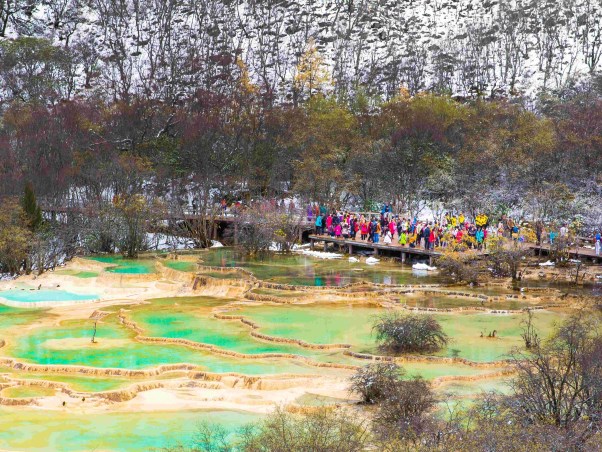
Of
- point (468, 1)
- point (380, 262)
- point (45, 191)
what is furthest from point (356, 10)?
point (380, 262)

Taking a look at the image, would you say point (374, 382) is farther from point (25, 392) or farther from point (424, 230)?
point (424, 230)

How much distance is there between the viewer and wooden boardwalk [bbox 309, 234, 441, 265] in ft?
108

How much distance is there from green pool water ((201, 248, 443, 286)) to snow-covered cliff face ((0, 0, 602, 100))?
32044 millimetres

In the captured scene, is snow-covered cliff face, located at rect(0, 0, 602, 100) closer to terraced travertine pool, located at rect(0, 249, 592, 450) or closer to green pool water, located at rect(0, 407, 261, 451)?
terraced travertine pool, located at rect(0, 249, 592, 450)

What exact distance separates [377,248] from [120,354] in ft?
57.2

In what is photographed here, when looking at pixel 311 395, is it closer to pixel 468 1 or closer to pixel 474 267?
pixel 474 267

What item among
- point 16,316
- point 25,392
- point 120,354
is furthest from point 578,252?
point 25,392

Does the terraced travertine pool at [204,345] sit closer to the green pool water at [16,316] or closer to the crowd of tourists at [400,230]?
the green pool water at [16,316]

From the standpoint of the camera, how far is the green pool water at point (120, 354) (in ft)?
60.3

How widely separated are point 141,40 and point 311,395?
71.2m

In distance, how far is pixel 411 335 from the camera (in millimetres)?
18953

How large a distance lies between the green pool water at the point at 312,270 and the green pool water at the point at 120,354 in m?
8.69

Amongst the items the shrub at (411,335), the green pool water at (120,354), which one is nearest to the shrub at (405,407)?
the green pool water at (120,354)

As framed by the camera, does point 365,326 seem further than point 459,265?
No
